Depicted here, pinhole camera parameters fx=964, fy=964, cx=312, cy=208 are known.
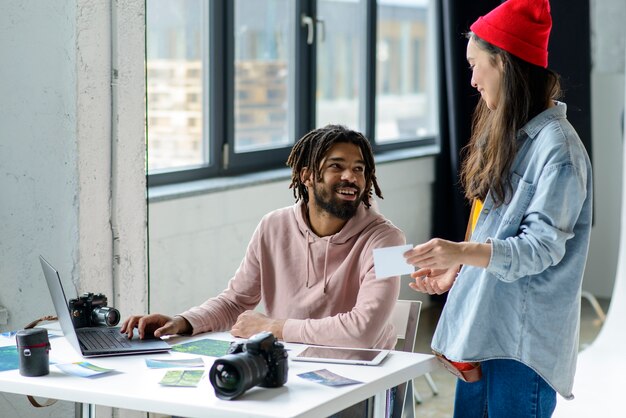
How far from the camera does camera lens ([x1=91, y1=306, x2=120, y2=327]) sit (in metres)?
2.27

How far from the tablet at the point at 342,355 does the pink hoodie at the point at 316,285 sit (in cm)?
11

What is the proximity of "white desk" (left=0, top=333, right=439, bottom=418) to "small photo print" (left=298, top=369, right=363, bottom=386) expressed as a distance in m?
0.02

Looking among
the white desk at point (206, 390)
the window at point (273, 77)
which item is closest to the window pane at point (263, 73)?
the window at point (273, 77)

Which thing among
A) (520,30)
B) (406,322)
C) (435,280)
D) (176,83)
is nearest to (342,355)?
(435,280)

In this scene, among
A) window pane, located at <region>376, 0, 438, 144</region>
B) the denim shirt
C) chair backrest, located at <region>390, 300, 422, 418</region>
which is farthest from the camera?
window pane, located at <region>376, 0, 438, 144</region>

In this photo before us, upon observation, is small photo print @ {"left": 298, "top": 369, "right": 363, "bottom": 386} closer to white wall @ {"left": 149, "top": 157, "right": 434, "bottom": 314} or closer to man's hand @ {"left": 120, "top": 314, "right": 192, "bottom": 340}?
man's hand @ {"left": 120, "top": 314, "right": 192, "bottom": 340}

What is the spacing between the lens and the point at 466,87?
5250 mm

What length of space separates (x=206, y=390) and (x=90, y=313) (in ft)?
1.98

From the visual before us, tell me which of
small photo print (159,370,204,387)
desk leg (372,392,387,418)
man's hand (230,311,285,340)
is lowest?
desk leg (372,392,387,418)

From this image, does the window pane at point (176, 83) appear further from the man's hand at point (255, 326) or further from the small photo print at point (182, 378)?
the small photo print at point (182, 378)

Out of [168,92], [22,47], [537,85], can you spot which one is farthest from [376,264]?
[168,92]

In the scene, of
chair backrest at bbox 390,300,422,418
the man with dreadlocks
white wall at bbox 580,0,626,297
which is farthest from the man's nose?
white wall at bbox 580,0,626,297

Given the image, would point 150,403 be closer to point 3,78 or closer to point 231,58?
point 3,78

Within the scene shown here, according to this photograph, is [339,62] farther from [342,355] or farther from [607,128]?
[342,355]
